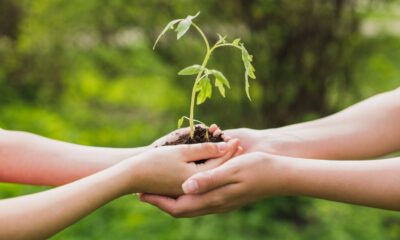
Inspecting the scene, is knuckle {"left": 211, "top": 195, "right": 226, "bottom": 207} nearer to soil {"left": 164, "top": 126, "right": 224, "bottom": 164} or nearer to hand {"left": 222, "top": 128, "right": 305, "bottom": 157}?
soil {"left": 164, "top": 126, "right": 224, "bottom": 164}

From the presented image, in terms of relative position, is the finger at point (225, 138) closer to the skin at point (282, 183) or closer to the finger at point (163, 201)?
the skin at point (282, 183)

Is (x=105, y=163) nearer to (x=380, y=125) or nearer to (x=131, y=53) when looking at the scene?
(x=380, y=125)

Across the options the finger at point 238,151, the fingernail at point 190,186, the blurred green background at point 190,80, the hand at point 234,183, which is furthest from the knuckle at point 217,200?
the blurred green background at point 190,80

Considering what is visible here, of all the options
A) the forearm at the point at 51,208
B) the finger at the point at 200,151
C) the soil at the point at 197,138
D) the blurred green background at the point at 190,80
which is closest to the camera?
the forearm at the point at 51,208

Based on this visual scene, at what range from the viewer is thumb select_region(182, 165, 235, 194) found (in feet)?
8.28

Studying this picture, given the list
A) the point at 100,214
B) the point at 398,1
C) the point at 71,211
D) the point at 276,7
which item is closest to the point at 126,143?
the point at 100,214

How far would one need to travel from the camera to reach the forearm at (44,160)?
288 cm

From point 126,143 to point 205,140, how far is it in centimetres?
346

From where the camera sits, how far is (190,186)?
2514mm

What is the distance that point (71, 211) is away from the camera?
244 cm

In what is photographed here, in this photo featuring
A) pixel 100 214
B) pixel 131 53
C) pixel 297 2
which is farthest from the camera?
pixel 131 53

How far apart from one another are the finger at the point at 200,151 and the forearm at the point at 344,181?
0.23 meters

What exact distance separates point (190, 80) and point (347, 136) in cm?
288

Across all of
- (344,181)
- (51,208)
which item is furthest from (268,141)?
(51,208)
